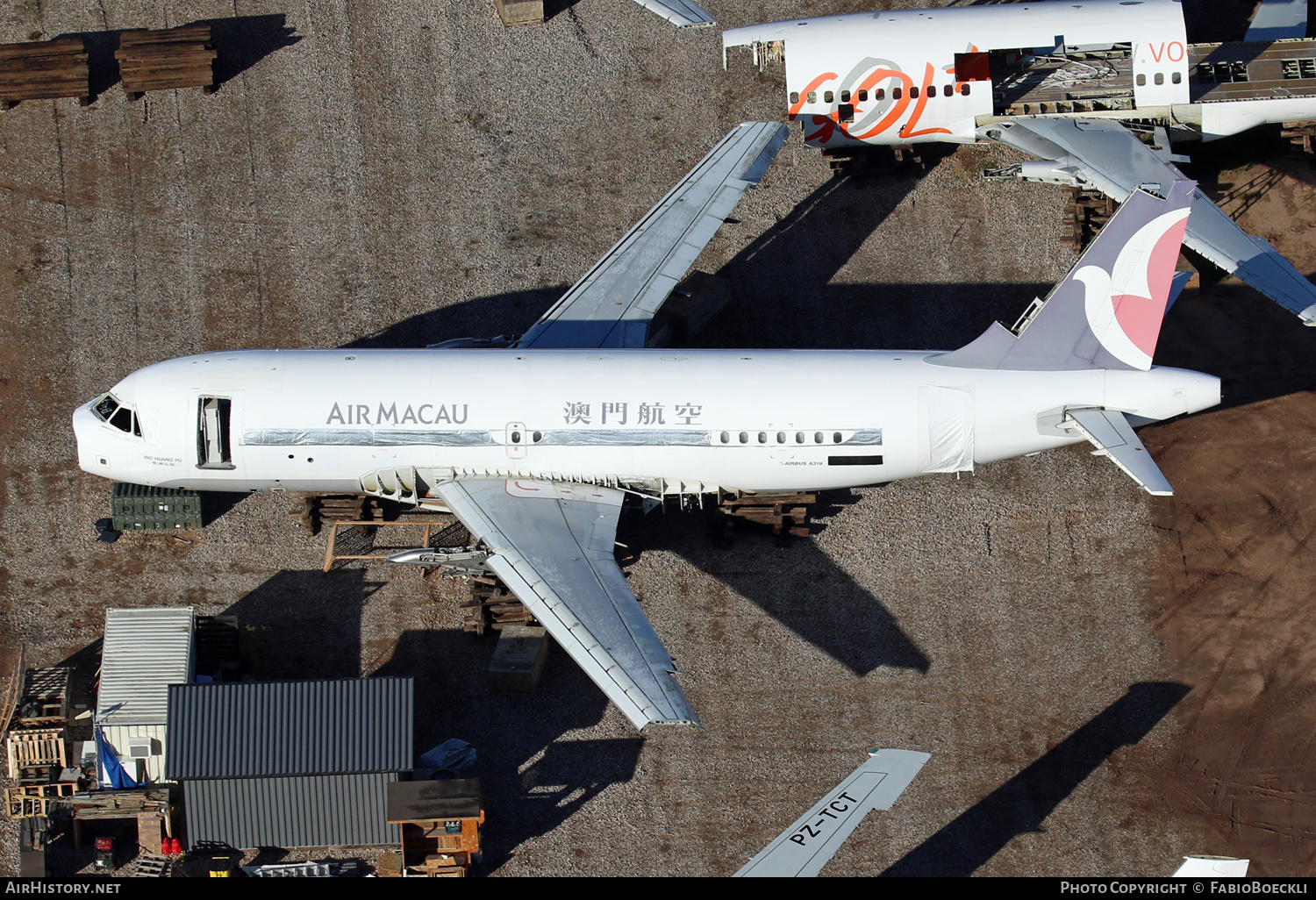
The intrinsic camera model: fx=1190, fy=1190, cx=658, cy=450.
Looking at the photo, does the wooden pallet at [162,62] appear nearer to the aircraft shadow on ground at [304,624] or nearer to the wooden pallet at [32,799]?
the aircraft shadow on ground at [304,624]

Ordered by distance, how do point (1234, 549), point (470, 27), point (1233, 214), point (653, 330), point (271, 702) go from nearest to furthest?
point (271, 702) < point (1234, 549) < point (653, 330) < point (1233, 214) < point (470, 27)

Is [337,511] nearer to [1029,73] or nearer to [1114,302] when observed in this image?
[1114,302]

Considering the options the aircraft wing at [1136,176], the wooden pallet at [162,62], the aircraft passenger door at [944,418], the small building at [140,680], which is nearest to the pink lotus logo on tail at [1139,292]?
the aircraft passenger door at [944,418]

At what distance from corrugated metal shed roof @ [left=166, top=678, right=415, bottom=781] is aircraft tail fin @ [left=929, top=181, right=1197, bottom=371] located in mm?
16981

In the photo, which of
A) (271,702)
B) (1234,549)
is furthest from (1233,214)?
(271,702)

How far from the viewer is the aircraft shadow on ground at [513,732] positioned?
3017cm

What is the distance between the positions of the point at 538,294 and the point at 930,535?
1433 cm

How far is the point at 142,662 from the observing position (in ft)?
99.9

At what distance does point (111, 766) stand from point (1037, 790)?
917 inches

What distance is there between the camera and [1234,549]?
33.9 meters

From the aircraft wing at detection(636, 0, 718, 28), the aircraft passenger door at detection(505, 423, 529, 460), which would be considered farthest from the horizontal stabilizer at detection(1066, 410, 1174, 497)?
the aircraft wing at detection(636, 0, 718, 28)

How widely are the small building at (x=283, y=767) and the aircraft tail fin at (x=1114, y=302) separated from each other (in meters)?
17.7

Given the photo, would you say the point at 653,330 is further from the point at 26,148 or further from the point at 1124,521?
the point at 26,148

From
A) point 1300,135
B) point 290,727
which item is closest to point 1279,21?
point 1300,135
